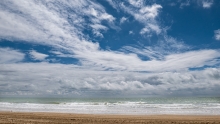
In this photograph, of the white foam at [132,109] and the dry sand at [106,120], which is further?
the white foam at [132,109]

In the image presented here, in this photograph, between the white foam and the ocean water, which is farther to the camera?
Answer: the ocean water

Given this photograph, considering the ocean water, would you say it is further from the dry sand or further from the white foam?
the dry sand

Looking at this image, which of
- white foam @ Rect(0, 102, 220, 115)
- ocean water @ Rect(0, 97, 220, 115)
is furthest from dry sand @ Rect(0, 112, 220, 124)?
white foam @ Rect(0, 102, 220, 115)

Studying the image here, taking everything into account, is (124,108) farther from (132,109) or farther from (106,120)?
(106,120)

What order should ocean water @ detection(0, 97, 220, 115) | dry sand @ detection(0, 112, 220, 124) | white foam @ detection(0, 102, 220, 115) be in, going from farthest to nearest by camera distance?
ocean water @ detection(0, 97, 220, 115)
white foam @ detection(0, 102, 220, 115)
dry sand @ detection(0, 112, 220, 124)

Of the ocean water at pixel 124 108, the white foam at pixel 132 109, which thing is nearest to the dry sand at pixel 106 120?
the ocean water at pixel 124 108

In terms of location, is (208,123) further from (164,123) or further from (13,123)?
(13,123)

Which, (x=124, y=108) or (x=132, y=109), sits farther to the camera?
(x=124, y=108)

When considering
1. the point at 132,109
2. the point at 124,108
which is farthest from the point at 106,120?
the point at 124,108

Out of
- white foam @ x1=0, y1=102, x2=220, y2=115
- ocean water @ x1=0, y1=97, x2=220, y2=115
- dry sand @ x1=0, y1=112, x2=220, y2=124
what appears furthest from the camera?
ocean water @ x1=0, y1=97, x2=220, y2=115

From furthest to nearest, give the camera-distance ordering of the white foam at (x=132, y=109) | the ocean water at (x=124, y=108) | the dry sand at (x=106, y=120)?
1. the ocean water at (x=124, y=108)
2. the white foam at (x=132, y=109)
3. the dry sand at (x=106, y=120)

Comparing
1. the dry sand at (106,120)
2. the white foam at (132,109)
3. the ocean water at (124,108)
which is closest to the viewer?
the dry sand at (106,120)

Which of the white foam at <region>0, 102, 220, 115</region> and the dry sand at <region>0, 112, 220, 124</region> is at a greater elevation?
the white foam at <region>0, 102, 220, 115</region>

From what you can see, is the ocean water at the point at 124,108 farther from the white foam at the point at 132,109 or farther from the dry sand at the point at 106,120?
the dry sand at the point at 106,120
